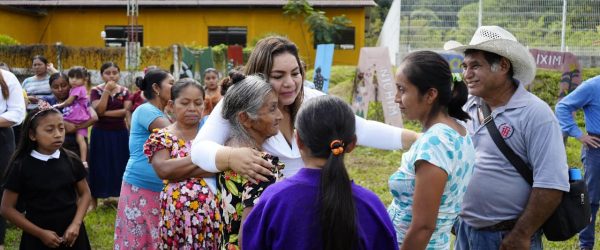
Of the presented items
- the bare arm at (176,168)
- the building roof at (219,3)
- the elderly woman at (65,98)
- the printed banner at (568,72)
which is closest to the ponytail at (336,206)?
the bare arm at (176,168)

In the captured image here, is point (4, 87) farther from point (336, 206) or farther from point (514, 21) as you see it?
point (514, 21)

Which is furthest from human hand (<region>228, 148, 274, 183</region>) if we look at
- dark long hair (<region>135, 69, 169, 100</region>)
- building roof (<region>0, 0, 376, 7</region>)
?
building roof (<region>0, 0, 376, 7</region>)

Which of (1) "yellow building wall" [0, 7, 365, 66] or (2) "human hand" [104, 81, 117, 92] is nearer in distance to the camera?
(2) "human hand" [104, 81, 117, 92]

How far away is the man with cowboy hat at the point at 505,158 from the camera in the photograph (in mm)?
2613

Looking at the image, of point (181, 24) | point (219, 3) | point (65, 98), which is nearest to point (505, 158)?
point (65, 98)

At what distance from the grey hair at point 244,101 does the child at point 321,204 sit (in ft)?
1.13

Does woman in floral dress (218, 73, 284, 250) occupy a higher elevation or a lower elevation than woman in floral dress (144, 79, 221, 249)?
higher

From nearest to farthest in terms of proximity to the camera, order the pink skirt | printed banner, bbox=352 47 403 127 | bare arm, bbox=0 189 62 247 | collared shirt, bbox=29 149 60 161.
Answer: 1. bare arm, bbox=0 189 62 247
2. collared shirt, bbox=29 149 60 161
3. the pink skirt
4. printed banner, bbox=352 47 403 127

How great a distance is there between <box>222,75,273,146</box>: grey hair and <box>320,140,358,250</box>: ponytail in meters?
0.50

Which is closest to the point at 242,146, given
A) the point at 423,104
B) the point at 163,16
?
the point at 423,104

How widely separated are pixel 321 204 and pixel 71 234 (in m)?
2.27

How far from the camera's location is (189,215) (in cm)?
297

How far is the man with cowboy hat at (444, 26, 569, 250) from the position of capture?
261 cm

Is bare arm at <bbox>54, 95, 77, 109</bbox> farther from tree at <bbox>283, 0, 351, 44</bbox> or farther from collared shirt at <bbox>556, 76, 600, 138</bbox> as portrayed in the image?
tree at <bbox>283, 0, 351, 44</bbox>
